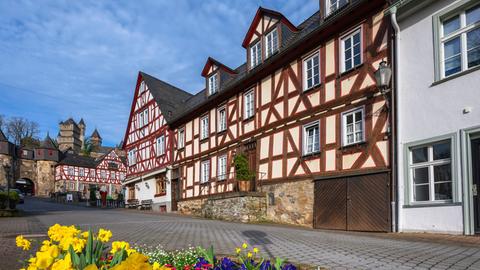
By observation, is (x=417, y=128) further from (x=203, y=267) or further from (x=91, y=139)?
(x=91, y=139)

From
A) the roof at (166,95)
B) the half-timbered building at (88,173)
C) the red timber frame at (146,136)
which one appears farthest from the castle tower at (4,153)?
the roof at (166,95)

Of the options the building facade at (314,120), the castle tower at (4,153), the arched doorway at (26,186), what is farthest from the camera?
the arched doorway at (26,186)

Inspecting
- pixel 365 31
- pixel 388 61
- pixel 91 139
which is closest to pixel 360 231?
pixel 388 61

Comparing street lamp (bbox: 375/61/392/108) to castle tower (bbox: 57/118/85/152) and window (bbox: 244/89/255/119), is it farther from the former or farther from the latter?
castle tower (bbox: 57/118/85/152)

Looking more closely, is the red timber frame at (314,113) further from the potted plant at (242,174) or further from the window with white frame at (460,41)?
the window with white frame at (460,41)

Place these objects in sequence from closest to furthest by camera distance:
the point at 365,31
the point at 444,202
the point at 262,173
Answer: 1. the point at 444,202
2. the point at 365,31
3. the point at 262,173

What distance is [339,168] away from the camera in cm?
1311

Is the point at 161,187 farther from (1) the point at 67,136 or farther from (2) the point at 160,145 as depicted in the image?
(1) the point at 67,136

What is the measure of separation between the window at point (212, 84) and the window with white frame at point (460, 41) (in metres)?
14.3

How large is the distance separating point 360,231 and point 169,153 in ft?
57.3

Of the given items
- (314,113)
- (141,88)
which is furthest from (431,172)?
(141,88)

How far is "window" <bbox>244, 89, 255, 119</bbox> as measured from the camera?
18.7 meters

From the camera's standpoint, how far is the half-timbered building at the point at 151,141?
27.9 metres

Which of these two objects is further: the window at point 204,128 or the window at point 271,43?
the window at point 204,128
